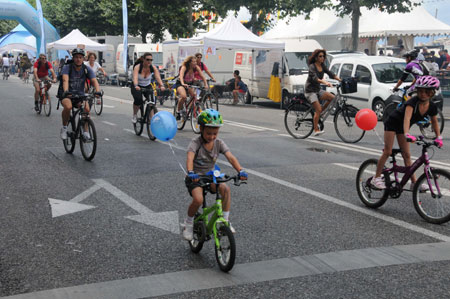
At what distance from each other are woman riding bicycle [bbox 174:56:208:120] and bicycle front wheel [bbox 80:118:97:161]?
12.3 feet

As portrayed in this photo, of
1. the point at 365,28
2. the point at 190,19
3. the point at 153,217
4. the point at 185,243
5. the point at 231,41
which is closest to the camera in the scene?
the point at 185,243

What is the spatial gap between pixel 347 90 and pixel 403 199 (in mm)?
5575

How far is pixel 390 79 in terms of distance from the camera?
58.6 feet

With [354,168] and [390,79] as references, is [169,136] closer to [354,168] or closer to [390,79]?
[354,168]

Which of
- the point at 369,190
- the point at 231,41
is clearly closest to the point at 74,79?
the point at 369,190

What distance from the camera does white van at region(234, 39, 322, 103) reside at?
22.2m

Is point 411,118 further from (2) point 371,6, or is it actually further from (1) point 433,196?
(2) point 371,6

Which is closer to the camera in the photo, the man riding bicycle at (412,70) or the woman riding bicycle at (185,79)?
the man riding bicycle at (412,70)

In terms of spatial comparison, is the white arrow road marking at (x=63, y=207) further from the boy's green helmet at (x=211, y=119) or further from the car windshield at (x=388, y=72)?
the car windshield at (x=388, y=72)

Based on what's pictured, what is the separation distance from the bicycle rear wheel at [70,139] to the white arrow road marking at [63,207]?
3.31 m

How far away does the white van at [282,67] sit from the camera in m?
22.2

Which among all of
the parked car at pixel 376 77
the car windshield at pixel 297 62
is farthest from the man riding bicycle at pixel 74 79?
the car windshield at pixel 297 62

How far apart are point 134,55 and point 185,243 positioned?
34515mm

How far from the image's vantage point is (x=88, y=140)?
9945 millimetres
